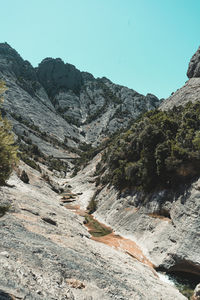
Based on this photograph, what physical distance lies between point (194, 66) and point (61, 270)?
108330 mm

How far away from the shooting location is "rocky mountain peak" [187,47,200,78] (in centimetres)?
9484

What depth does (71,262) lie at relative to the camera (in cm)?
1808

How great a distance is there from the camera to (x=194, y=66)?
9894 centimetres

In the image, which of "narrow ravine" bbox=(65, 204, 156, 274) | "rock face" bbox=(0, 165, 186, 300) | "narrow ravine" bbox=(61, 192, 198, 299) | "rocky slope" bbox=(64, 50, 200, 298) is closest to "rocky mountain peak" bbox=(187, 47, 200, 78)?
"rocky slope" bbox=(64, 50, 200, 298)

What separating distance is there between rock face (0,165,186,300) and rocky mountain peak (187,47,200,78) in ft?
310

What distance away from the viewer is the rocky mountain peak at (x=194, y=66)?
94.8m

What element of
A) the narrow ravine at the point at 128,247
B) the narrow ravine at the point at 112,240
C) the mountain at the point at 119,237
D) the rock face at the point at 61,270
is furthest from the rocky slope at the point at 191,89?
the rock face at the point at 61,270

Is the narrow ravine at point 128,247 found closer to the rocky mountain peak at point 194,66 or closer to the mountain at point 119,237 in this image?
the mountain at point 119,237

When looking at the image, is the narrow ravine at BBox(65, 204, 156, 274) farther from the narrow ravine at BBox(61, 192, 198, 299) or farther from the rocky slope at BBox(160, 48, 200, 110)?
the rocky slope at BBox(160, 48, 200, 110)

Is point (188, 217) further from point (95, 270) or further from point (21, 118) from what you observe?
point (21, 118)

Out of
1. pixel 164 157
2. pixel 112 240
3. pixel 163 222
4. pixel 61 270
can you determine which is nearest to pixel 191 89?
pixel 164 157

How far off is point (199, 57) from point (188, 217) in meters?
96.4

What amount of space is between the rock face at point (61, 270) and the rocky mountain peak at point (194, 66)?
94.5 m

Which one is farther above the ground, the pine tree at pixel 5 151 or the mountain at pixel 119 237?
the pine tree at pixel 5 151
